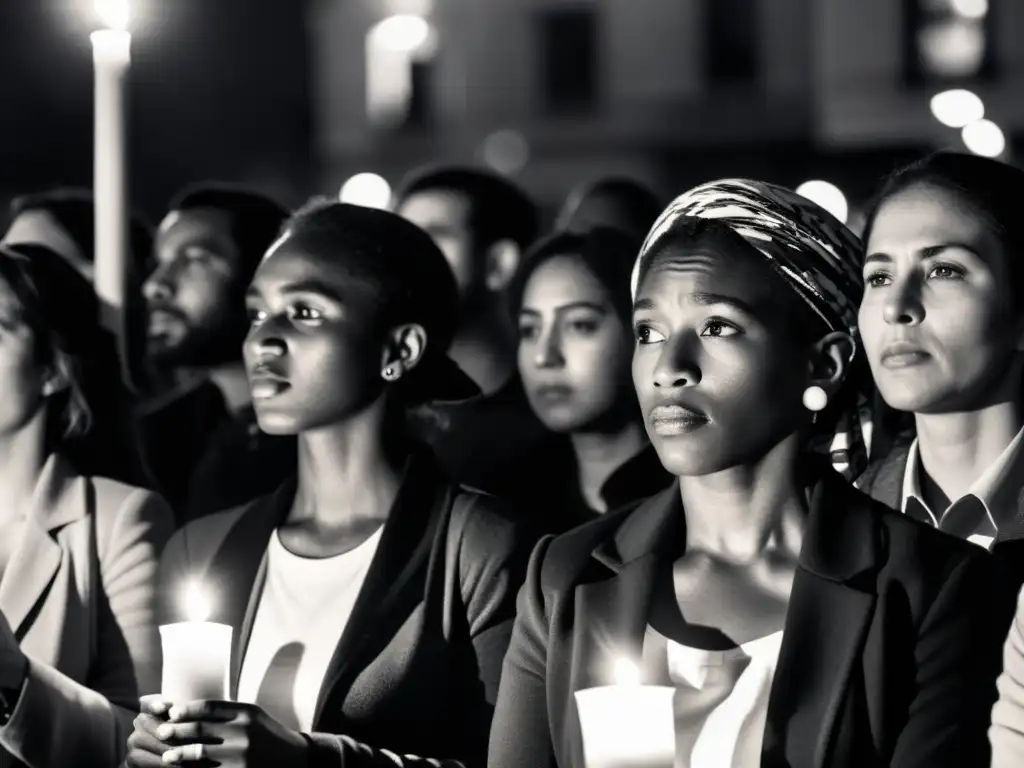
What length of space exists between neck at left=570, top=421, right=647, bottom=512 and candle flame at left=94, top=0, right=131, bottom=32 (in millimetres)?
1204

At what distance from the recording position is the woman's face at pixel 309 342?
2865 mm

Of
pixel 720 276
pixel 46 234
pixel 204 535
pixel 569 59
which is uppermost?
pixel 569 59

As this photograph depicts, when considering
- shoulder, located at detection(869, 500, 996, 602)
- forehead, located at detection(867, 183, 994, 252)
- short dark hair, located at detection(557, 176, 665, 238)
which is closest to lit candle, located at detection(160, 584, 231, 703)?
shoulder, located at detection(869, 500, 996, 602)

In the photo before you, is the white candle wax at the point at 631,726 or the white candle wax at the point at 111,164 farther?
the white candle wax at the point at 111,164

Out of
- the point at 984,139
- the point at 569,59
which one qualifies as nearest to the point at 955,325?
the point at 984,139

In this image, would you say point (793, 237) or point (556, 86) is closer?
point (793, 237)

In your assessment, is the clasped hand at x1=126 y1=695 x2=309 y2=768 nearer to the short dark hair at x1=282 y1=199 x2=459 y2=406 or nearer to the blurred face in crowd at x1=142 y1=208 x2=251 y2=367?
the short dark hair at x1=282 y1=199 x2=459 y2=406

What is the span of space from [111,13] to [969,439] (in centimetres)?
177

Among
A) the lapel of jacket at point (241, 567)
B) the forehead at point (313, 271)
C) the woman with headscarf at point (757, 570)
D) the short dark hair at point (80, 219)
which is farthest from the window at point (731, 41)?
the woman with headscarf at point (757, 570)

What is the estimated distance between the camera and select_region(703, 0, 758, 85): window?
58.3 feet

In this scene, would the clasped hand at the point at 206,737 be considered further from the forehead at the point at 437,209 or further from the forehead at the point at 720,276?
the forehead at the point at 437,209

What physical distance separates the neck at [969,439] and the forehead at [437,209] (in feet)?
6.42

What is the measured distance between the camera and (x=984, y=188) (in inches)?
101

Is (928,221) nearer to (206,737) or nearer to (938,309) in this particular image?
(938,309)
